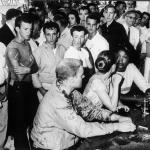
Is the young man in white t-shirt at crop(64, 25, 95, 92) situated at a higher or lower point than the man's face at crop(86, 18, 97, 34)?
lower

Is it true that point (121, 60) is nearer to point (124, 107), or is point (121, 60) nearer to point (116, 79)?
→ point (116, 79)

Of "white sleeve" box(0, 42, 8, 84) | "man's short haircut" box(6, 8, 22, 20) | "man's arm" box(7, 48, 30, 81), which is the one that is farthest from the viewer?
"man's short haircut" box(6, 8, 22, 20)

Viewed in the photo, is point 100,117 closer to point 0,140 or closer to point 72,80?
point 72,80

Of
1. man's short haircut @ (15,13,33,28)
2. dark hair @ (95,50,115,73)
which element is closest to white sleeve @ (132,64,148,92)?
dark hair @ (95,50,115,73)

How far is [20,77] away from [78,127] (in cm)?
161

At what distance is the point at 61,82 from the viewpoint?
2.17 metres

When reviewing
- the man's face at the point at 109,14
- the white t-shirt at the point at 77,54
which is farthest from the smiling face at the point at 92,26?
the man's face at the point at 109,14

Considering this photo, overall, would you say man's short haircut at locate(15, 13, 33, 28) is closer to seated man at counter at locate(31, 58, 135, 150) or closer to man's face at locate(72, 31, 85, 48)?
man's face at locate(72, 31, 85, 48)

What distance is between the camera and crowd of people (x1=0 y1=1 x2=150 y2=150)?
2.16 meters

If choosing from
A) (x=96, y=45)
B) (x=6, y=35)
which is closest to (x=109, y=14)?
(x=96, y=45)

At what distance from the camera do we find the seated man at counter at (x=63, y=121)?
6.86 ft

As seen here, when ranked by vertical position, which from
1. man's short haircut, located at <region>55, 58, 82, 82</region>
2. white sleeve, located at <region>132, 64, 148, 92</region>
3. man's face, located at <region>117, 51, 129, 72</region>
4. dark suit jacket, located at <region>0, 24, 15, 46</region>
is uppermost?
dark suit jacket, located at <region>0, 24, 15, 46</region>

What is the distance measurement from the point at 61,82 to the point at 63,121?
30 cm

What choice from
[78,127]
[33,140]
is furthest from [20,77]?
[78,127]
